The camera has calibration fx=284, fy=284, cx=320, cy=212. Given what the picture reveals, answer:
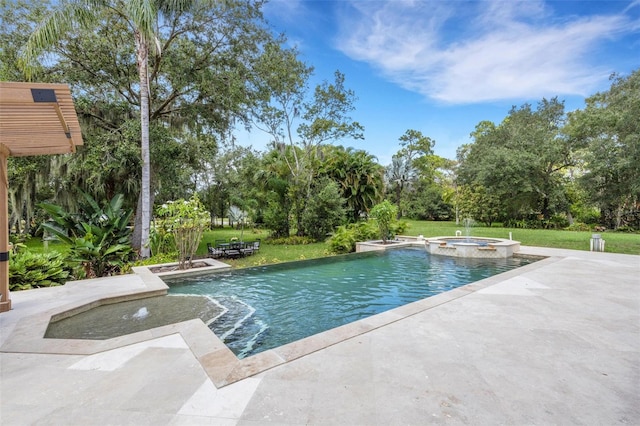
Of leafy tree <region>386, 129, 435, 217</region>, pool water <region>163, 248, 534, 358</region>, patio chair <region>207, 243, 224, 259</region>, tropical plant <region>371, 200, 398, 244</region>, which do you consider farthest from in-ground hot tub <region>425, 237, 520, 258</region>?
leafy tree <region>386, 129, 435, 217</region>

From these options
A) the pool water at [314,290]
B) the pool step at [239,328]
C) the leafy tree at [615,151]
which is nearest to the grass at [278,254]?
the pool water at [314,290]

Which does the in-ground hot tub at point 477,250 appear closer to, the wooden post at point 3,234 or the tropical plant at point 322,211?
the tropical plant at point 322,211

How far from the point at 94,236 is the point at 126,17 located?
276 inches

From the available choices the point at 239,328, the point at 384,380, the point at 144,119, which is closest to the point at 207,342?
the point at 239,328

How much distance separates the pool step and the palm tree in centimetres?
589

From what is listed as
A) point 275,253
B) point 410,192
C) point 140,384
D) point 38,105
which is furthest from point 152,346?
point 410,192

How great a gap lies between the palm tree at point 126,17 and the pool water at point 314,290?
457cm

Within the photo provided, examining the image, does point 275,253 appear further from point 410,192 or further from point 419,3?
point 410,192

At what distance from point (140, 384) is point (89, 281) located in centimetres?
567

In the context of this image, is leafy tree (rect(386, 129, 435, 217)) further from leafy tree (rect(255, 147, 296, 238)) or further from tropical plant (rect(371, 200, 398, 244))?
leafy tree (rect(255, 147, 296, 238))

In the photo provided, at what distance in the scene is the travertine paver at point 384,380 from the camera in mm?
2097

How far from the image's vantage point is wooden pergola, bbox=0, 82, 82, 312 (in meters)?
3.15

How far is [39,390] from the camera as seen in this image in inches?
95.4

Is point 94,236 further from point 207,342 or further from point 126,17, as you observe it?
point 126,17
